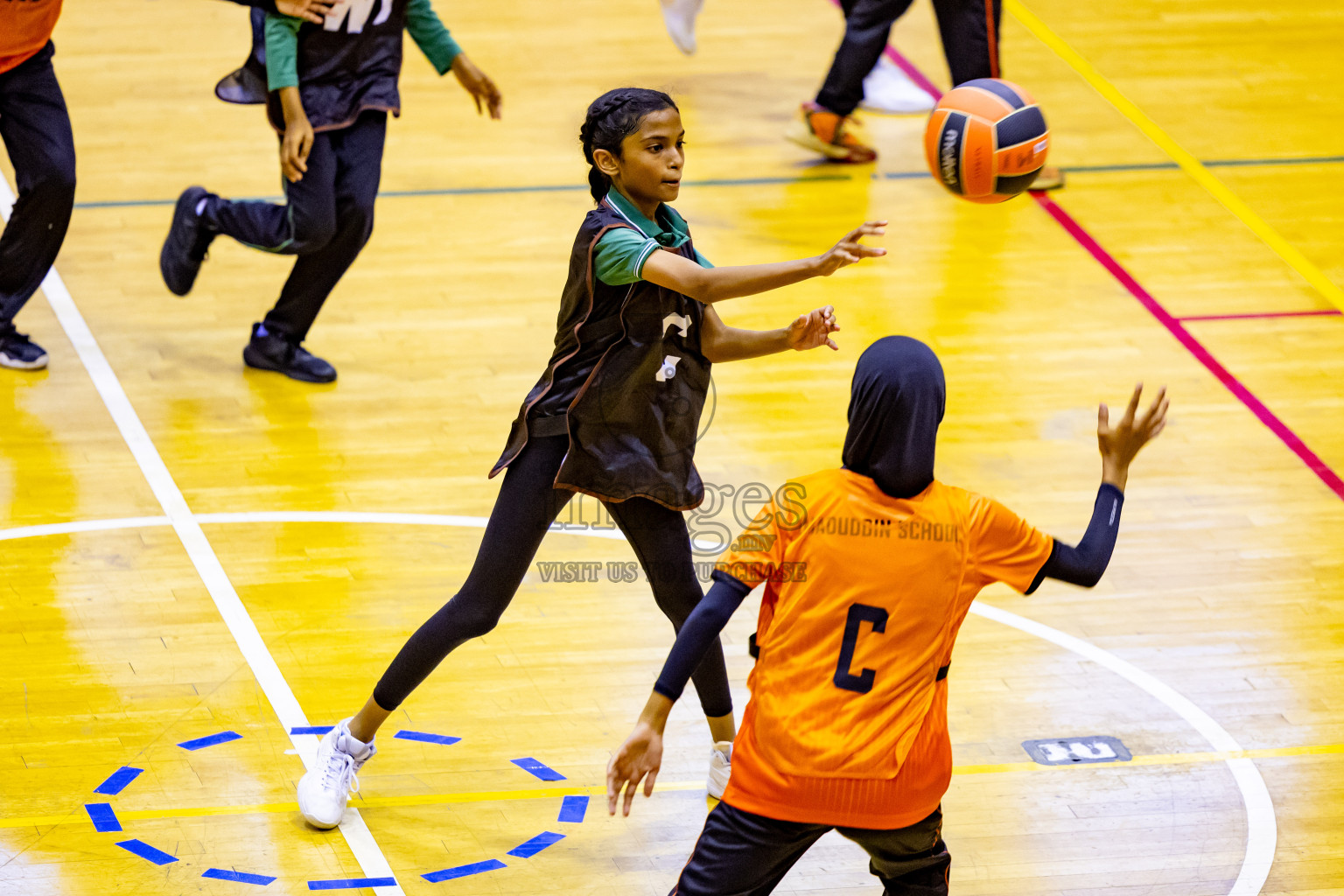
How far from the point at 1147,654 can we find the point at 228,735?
267 centimetres

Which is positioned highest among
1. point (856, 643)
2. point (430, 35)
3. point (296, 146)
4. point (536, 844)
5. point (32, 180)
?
point (856, 643)

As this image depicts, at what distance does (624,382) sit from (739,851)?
47.4 inches

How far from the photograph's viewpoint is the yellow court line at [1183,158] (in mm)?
7586

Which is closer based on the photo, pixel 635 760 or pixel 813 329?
pixel 635 760

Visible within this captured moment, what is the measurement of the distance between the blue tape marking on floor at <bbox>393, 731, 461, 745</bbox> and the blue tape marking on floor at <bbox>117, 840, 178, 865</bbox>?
2.43 feet

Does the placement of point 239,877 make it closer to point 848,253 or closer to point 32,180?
point 848,253

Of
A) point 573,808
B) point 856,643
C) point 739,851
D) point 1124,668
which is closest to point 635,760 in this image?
point 739,851

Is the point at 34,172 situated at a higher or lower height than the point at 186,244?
higher

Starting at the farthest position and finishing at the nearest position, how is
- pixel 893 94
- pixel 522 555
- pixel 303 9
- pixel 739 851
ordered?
1. pixel 893 94
2. pixel 303 9
3. pixel 522 555
4. pixel 739 851

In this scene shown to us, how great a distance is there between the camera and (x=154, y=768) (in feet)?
14.5

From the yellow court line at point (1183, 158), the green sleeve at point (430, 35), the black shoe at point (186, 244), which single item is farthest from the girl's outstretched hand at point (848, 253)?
the yellow court line at point (1183, 158)

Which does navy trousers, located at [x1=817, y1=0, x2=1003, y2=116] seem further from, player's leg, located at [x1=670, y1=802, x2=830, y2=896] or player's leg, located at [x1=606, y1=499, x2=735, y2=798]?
player's leg, located at [x1=670, y1=802, x2=830, y2=896]

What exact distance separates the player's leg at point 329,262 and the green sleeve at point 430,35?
299 millimetres

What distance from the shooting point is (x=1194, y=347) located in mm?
6953
